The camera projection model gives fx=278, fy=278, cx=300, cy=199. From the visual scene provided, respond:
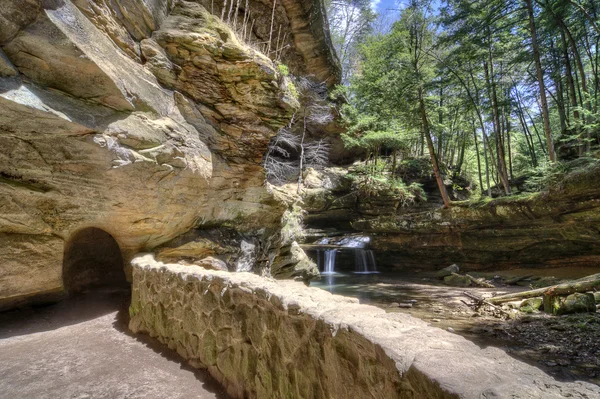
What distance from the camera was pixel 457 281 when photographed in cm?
1177

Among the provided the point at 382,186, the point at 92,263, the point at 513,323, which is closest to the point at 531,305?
the point at 513,323

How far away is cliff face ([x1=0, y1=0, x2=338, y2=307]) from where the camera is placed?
4375mm

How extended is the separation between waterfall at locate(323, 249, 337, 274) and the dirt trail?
1225 cm

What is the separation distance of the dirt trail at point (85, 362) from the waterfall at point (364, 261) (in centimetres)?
1325

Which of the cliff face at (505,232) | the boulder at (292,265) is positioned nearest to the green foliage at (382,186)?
the cliff face at (505,232)

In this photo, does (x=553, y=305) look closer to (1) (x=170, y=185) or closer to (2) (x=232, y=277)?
(2) (x=232, y=277)

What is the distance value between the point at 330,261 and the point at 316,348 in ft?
48.7

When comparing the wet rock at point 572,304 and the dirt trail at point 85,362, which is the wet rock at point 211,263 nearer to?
the dirt trail at point 85,362

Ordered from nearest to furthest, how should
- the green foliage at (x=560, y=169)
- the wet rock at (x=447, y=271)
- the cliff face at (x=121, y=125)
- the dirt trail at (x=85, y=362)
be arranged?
the dirt trail at (x=85, y=362), the cliff face at (x=121, y=125), the green foliage at (x=560, y=169), the wet rock at (x=447, y=271)

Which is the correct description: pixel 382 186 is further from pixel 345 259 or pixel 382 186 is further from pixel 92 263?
pixel 92 263

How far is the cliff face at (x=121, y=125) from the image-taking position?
438 centimetres

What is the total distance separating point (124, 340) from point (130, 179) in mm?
2900

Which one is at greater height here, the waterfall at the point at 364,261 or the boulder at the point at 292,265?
the boulder at the point at 292,265

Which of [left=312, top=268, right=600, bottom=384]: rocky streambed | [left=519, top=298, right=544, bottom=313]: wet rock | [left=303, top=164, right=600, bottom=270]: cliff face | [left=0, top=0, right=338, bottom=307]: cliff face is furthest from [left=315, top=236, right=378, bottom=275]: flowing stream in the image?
[left=0, top=0, right=338, bottom=307]: cliff face
